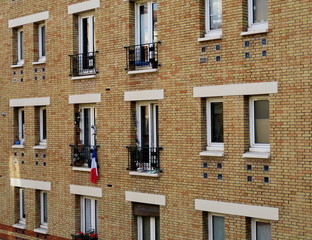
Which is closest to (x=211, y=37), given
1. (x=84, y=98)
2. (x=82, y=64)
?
(x=84, y=98)

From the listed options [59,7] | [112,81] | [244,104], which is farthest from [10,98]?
[244,104]

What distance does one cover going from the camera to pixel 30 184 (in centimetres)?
1950

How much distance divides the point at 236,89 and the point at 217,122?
126 centimetres

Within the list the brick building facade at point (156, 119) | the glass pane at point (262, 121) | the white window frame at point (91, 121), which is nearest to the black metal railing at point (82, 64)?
the brick building facade at point (156, 119)

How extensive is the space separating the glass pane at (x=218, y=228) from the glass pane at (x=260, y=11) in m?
5.33

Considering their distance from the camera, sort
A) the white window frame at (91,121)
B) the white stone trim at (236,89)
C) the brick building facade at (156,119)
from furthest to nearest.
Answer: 1. the white window frame at (91,121)
2. the white stone trim at (236,89)
3. the brick building facade at (156,119)

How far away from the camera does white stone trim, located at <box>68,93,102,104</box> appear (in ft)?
56.1

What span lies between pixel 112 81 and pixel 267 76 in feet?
18.1

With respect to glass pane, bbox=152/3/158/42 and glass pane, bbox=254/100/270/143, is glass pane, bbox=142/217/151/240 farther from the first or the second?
glass pane, bbox=152/3/158/42

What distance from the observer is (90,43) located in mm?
17797

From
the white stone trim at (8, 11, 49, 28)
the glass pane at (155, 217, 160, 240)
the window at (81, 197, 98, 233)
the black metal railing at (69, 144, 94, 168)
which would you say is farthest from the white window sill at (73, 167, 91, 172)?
the white stone trim at (8, 11, 49, 28)

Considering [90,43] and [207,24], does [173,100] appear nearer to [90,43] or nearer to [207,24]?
[207,24]

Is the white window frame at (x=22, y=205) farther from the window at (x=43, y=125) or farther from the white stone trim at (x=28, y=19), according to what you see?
the white stone trim at (x=28, y=19)

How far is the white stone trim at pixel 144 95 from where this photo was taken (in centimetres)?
1528
